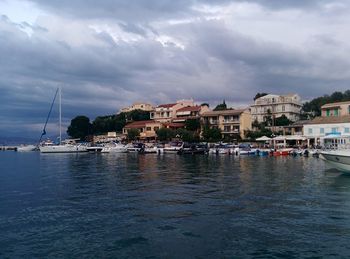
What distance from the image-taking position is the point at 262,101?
11431cm

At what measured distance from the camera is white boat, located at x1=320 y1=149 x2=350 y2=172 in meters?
31.8

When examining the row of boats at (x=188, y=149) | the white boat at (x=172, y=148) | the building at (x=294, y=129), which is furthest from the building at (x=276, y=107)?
the white boat at (x=172, y=148)

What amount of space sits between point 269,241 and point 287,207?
6.30 m

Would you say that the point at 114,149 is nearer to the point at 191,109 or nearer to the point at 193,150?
the point at 193,150

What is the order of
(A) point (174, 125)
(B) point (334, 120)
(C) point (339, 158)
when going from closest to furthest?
1. (C) point (339, 158)
2. (B) point (334, 120)
3. (A) point (174, 125)

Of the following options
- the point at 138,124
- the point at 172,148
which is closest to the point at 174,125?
the point at 138,124

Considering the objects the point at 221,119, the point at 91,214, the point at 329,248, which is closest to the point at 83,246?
the point at 91,214

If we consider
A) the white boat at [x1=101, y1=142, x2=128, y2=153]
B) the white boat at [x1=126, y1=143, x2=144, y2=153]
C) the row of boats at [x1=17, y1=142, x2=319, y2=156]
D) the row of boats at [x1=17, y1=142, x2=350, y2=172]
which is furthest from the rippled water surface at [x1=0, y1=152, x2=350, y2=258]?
the white boat at [x1=101, y1=142, x2=128, y2=153]

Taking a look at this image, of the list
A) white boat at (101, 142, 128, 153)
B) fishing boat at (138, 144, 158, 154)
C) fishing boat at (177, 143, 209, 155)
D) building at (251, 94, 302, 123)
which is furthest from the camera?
building at (251, 94, 302, 123)

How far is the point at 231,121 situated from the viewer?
100500mm

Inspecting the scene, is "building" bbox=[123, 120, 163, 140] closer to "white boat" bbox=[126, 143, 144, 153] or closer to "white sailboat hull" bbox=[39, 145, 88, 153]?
"white boat" bbox=[126, 143, 144, 153]

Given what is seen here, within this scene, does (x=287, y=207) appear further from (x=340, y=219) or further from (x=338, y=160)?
(x=338, y=160)

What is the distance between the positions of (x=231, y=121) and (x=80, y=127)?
61.1 metres

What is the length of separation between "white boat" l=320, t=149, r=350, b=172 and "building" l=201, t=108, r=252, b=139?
65049mm
